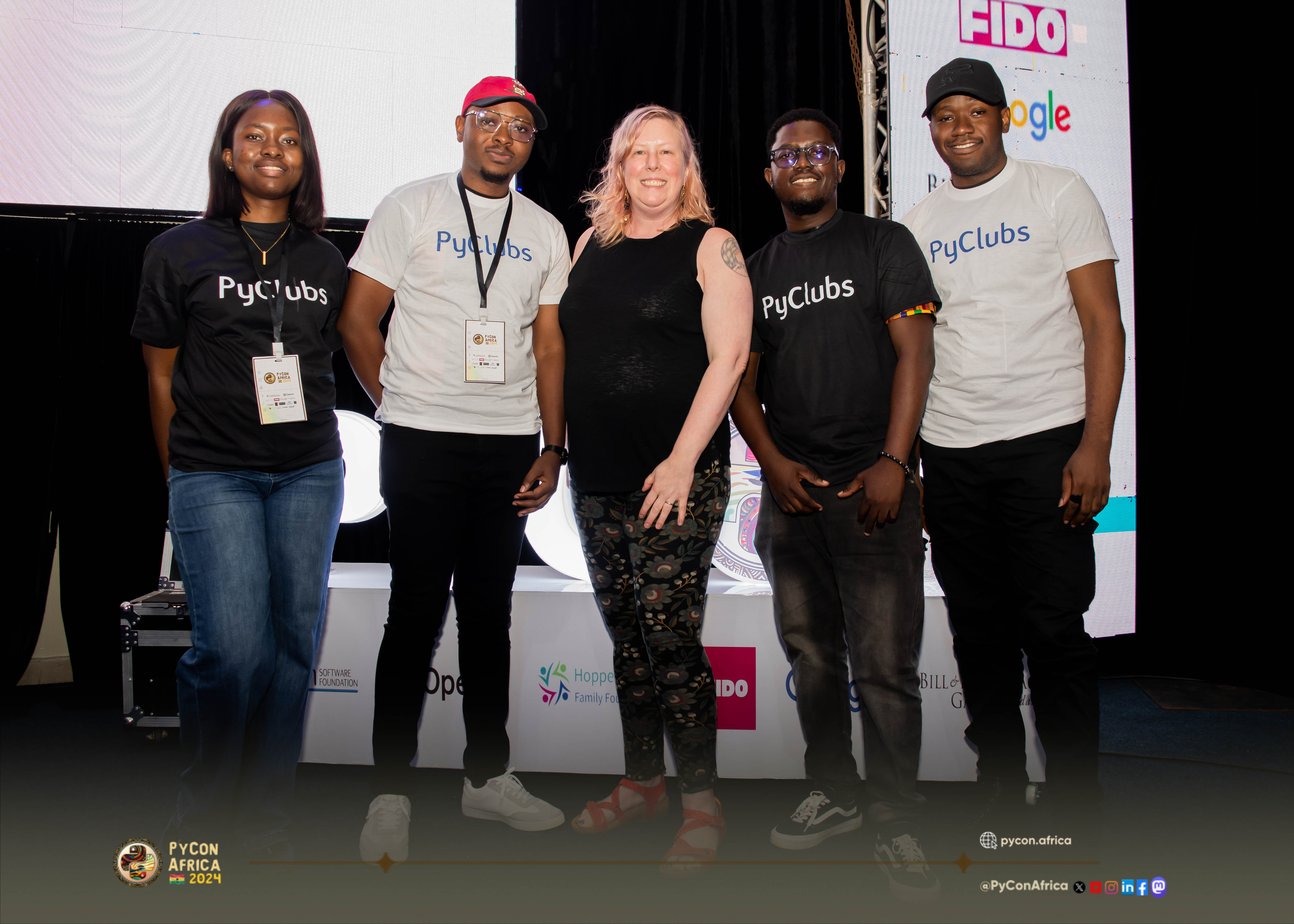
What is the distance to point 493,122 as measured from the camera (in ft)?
5.48

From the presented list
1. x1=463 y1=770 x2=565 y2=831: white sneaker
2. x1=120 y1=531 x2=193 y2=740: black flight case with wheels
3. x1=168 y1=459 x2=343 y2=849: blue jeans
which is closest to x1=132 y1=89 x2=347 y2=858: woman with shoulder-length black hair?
x1=168 y1=459 x2=343 y2=849: blue jeans

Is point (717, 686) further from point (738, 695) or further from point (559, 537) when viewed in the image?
point (559, 537)

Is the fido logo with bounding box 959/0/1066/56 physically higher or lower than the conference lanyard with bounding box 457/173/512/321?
higher

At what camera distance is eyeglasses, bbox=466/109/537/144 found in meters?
1.66

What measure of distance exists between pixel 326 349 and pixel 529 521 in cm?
90

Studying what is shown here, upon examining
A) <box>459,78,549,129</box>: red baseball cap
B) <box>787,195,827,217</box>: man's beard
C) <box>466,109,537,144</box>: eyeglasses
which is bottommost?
<box>787,195,827,217</box>: man's beard

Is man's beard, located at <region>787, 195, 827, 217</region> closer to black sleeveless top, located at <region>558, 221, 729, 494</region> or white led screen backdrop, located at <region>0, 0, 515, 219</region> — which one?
black sleeveless top, located at <region>558, 221, 729, 494</region>

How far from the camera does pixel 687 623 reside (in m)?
1.55

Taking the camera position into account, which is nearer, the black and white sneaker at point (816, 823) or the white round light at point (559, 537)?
the black and white sneaker at point (816, 823)

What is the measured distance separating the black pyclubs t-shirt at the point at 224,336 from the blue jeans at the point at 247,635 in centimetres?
5

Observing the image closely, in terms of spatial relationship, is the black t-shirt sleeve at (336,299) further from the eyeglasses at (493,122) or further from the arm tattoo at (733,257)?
the arm tattoo at (733,257)

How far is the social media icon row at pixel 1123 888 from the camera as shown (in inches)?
56.8

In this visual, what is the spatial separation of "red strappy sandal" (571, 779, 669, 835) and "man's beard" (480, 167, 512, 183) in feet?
4.70

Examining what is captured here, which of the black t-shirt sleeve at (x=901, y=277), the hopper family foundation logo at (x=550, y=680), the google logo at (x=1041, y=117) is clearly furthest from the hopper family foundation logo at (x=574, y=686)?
the google logo at (x=1041, y=117)
